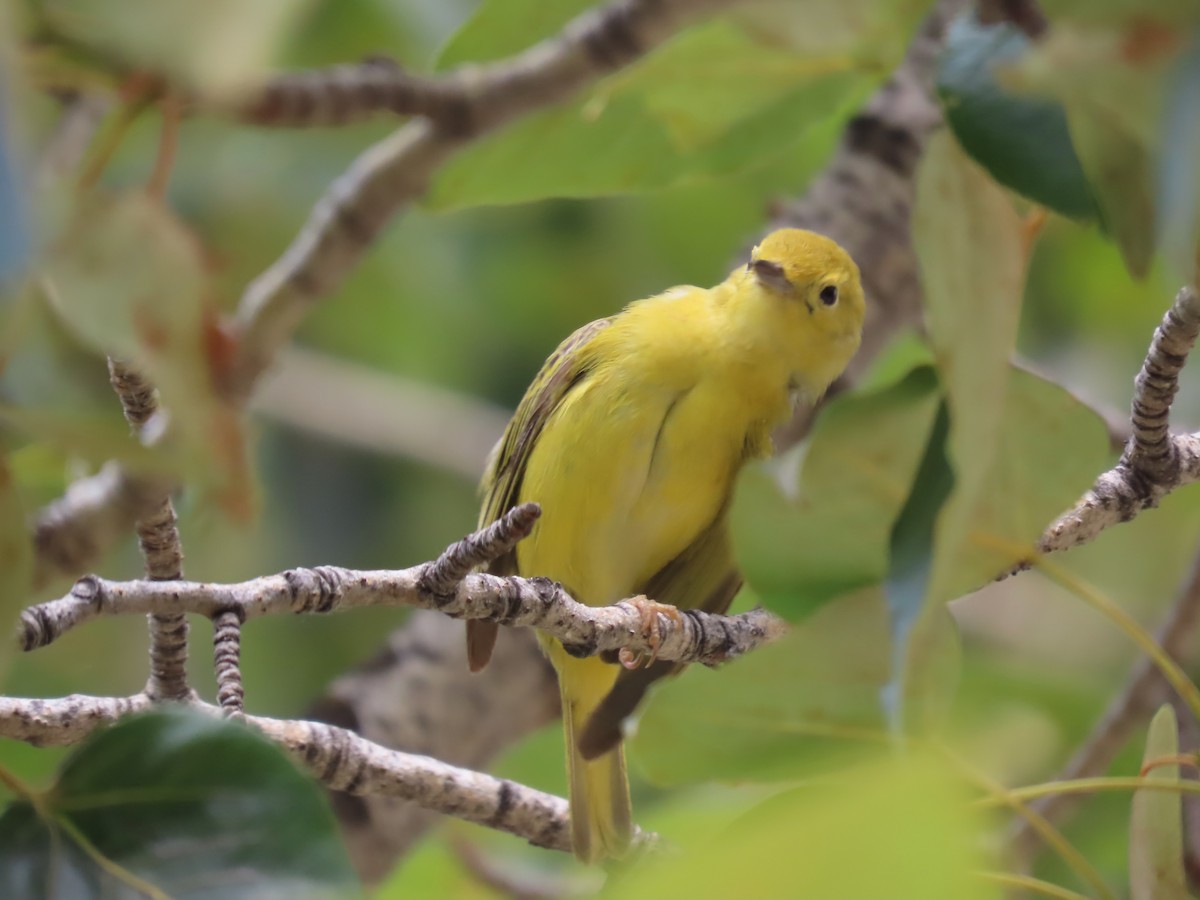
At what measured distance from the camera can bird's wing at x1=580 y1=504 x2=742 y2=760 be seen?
2.96m

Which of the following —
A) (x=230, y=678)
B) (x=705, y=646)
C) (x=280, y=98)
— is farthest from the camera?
(x=705, y=646)

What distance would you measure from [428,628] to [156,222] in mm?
2817

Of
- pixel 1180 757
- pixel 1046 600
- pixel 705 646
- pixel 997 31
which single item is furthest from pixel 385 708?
pixel 1046 600

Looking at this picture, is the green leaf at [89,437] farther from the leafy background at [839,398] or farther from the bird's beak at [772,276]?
the bird's beak at [772,276]

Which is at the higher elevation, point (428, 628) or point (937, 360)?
point (937, 360)

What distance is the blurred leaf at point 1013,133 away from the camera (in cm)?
123

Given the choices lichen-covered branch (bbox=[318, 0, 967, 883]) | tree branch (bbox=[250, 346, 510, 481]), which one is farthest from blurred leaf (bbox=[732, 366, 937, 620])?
tree branch (bbox=[250, 346, 510, 481])

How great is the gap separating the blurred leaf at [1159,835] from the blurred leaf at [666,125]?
0.92 metres

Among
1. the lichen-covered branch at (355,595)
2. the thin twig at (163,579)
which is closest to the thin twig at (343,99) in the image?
the thin twig at (163,579)

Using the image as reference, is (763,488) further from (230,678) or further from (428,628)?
(428,628)

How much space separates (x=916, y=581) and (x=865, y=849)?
380 millimetres

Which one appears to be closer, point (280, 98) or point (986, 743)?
point (280, 98)

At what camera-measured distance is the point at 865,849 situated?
30.8 inches

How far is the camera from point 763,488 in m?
1.33
